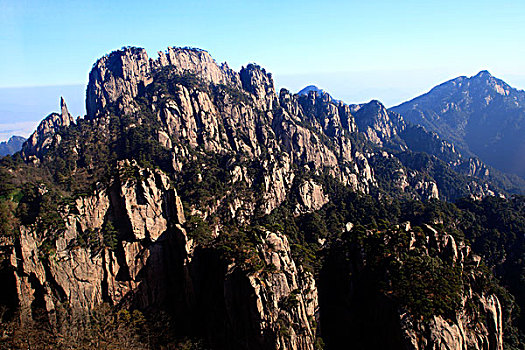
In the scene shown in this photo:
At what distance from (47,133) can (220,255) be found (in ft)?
386

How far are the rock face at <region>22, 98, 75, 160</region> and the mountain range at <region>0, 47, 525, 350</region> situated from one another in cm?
139

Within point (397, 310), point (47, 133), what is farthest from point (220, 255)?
point (47, 133)

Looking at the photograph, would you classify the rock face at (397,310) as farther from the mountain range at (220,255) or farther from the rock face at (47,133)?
the rock face at (47,133)

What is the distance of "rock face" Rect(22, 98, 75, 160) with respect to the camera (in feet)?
373

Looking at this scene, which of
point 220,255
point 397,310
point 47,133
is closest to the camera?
point 397,310

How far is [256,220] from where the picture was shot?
9350 cm

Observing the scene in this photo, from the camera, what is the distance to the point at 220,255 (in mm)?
45719

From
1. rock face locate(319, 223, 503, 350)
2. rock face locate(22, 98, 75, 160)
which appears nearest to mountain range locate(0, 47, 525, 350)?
rock face locate(319, 223, 503, 350)

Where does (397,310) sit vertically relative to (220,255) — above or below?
below

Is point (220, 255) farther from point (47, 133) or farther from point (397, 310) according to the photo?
point (47, 133)

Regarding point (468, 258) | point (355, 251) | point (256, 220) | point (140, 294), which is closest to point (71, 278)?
point (140, 294)

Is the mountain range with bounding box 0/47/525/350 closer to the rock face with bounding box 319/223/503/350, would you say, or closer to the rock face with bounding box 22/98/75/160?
the rock face with bounding box 319/223/503/350

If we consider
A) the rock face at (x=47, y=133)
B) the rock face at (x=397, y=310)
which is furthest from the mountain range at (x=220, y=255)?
the rock face at (x=47, y=133)

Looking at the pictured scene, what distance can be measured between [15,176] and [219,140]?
63412 mm
